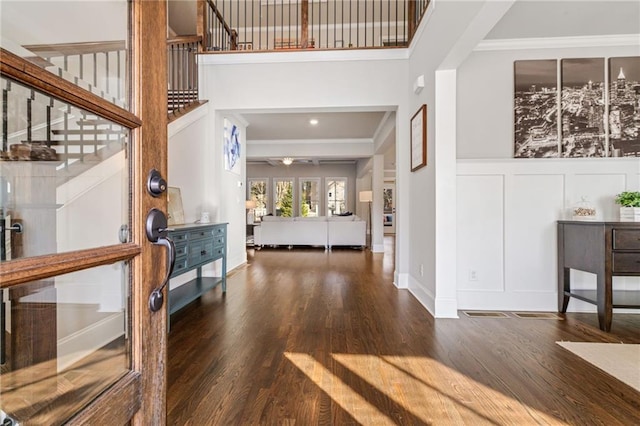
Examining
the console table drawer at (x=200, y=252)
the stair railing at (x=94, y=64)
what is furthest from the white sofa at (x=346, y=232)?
the stair railing at (x=94, y=64)

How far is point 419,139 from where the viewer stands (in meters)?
3.47

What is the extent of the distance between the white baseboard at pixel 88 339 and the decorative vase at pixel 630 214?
3804 millimetres

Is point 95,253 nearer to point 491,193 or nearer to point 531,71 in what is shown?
point 491,193

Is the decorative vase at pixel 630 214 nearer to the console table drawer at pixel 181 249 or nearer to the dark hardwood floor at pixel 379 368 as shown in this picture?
the dark hardwood floor at pixel 379 368

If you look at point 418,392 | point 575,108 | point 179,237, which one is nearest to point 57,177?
point 418,392

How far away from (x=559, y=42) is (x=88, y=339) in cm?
438

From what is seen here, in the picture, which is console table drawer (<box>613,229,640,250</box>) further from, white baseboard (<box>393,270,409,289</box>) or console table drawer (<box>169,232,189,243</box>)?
console table drawer (<box>169,232,189,243</box>)

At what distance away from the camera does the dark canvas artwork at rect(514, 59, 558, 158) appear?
3.23 metres

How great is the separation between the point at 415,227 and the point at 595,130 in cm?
205

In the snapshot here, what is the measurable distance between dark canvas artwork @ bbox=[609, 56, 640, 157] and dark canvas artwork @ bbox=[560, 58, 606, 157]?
97mm

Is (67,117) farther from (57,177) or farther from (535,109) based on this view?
(535,109)

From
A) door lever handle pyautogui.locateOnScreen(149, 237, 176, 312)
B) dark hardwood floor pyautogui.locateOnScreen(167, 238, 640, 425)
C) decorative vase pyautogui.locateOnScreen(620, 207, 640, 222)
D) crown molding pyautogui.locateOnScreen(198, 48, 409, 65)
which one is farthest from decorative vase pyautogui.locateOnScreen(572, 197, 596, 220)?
door lever handle pyautogui.locateOnScreen(149, 237, 176, 312)

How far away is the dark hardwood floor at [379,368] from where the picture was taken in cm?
154

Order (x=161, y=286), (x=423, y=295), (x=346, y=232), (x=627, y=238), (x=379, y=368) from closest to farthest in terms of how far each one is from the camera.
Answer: (x=161, y=286), (x=379, y=368), (x=627, y=238), (x=423, y=295), (x=346, y=232)
